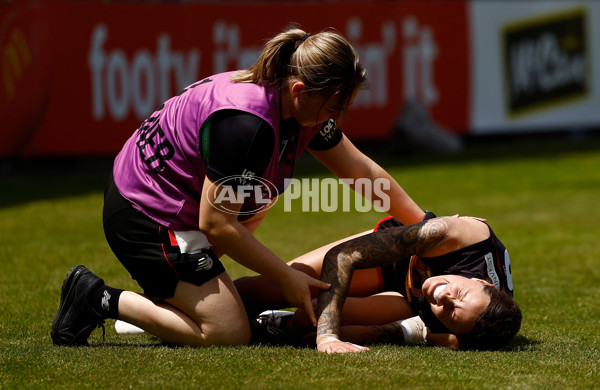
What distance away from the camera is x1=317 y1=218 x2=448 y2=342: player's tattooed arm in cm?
361

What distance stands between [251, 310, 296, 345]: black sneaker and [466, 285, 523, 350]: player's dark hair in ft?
2.71

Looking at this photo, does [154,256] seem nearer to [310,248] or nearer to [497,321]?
[497,321]

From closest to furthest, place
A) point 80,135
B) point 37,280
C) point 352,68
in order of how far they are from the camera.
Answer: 1. point 352,68
2. point 37,280
3. point 80,135

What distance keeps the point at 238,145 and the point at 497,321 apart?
1.29 m

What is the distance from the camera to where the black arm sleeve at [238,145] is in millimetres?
3283

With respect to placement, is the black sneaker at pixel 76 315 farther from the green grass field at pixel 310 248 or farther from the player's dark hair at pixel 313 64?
the player's dark hair at pixel 313 64

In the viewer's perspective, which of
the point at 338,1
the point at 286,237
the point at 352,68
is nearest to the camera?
the point at 352,68

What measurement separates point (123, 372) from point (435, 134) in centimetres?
1012

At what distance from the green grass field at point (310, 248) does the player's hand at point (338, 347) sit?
0.18 feet

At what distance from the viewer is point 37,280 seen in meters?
5.04

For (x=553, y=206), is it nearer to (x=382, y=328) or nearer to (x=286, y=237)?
(x=286, y=237)

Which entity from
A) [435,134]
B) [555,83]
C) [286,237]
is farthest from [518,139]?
[286,237]

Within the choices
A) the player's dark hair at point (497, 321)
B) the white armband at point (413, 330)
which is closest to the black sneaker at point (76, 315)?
the white armband at point (413, 330)

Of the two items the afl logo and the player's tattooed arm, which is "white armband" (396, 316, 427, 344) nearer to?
the player's tattooed arm
